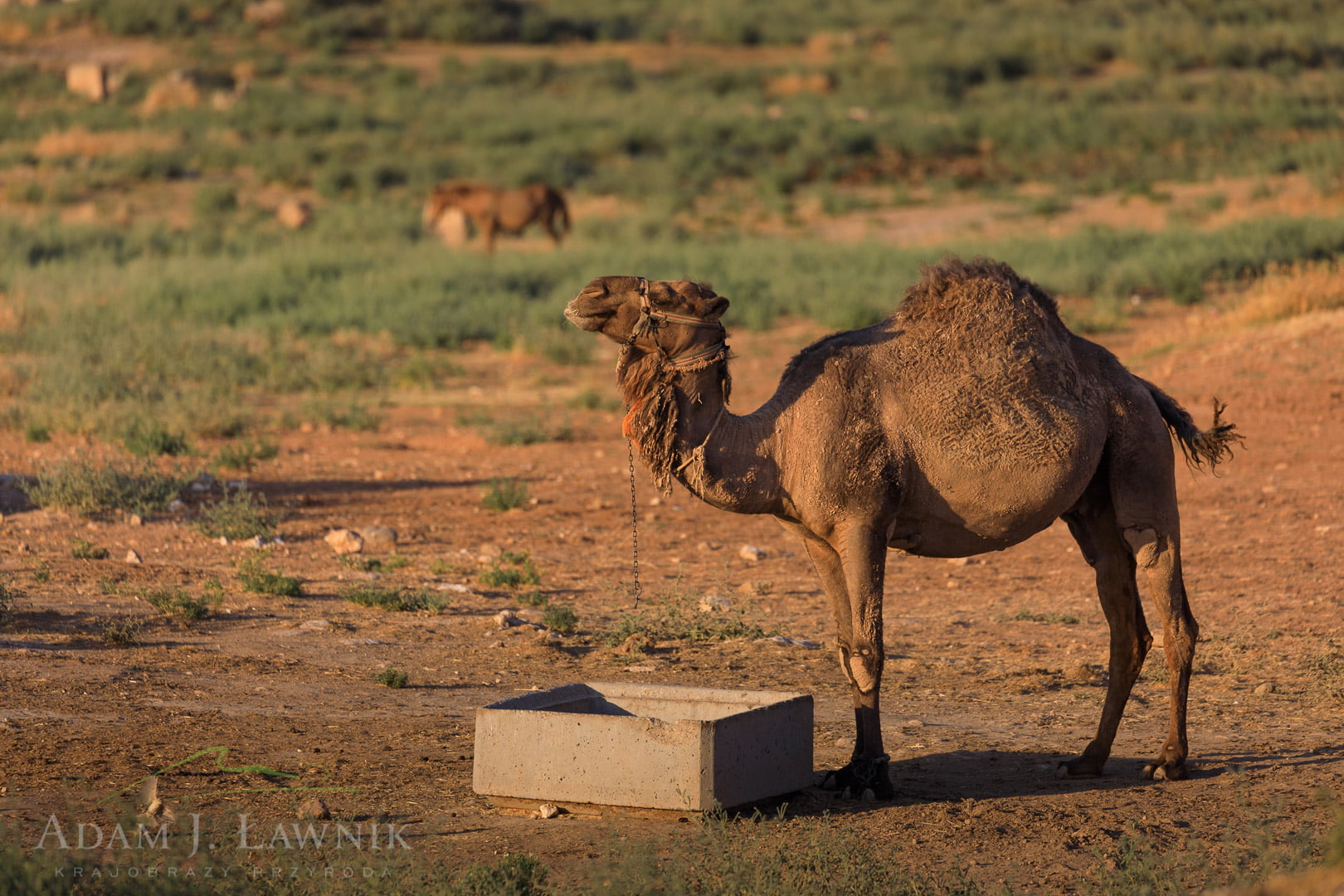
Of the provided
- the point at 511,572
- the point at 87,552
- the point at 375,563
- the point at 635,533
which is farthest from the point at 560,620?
the point at 87,552

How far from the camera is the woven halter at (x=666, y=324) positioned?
6004 mm

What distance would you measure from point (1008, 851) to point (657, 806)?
1339mm

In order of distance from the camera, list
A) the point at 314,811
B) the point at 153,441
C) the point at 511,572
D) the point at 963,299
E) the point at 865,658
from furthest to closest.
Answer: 1. the point at 153,441
2. the point at 511,572
3. the point at 963,299
4. the point at 865,658
5. the point at 314,811

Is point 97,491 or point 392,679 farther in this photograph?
point 97,491

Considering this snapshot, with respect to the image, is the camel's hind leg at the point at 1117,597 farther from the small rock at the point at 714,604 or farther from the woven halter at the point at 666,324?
the small rock at the point at 714,604

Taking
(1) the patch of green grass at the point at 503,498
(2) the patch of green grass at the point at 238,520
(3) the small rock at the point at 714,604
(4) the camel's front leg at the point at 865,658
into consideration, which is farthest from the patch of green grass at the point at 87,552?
(4) the camel's front leg at the point at 865,658

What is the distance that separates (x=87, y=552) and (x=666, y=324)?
625 centimetres

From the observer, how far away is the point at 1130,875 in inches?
213

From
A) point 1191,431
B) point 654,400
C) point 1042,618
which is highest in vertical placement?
point 654,400

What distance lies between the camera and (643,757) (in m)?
6.06

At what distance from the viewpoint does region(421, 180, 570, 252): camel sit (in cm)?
3158

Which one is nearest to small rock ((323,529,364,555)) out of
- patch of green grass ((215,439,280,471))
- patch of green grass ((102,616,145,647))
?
patch of green grass ((102,616,145,647))

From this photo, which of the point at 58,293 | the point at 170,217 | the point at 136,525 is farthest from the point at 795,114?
the point at 136,525

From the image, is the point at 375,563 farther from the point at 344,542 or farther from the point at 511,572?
the point at 511,572
